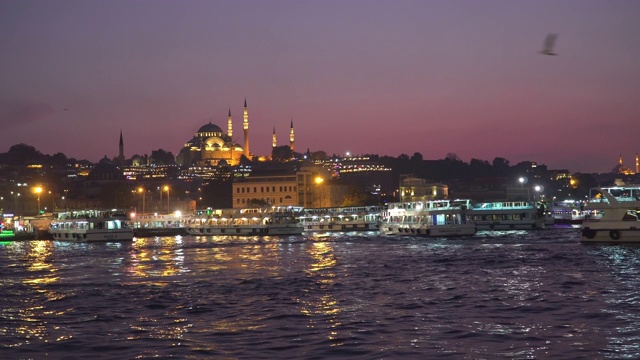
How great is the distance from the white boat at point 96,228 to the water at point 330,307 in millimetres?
21244

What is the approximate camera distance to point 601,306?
2236 centimetres

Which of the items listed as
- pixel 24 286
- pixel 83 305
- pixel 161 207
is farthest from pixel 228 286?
pixel 161 207

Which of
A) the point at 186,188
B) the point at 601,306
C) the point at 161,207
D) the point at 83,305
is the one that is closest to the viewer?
the point at 601,306

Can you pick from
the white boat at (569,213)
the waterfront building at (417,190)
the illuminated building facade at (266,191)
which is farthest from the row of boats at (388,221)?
the waterfront building at (417,190)

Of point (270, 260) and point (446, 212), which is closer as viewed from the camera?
point (270, 260)

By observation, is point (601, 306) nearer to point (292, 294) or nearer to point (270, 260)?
point (292, 294)

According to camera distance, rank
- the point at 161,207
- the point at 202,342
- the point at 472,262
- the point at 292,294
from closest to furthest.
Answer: the point at 202,342
the point at 292,294
the point at 472,262
the point at 161,207

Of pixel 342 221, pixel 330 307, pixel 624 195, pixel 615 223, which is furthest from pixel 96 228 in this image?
pixel 330 307

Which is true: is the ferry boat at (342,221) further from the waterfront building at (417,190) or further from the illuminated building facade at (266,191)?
the waterfront building at (417,190)

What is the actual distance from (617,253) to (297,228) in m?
35.2

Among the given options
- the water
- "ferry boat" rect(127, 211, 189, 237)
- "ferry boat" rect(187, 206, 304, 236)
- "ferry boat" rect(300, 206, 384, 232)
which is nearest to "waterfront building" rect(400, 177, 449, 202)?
"ferry boat" rect(300, 206, 384, 232)

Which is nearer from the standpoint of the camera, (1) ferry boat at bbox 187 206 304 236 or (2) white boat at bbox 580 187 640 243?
(2) white boat at bbox 580 187 640 243

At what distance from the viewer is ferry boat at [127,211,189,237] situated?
263ft

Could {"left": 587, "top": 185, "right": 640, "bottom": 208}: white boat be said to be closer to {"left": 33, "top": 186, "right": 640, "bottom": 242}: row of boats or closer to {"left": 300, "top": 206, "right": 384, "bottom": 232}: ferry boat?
{"left": 33, "top": 186, "right": 640, "bottom": 242}: row of boats
